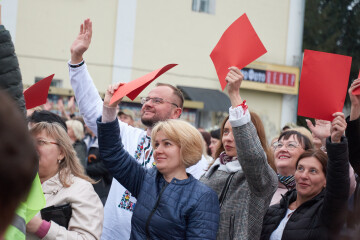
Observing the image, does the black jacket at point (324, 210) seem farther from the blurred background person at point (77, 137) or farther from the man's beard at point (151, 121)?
the blurred background person at point (77, 137)

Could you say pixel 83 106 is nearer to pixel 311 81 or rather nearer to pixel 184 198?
pixel 184 198

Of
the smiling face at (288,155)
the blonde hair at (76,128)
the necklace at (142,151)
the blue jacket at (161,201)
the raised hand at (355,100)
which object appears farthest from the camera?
the blonde hair at (76,128)

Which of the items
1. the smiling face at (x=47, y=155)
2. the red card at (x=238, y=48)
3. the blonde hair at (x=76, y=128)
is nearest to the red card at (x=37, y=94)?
the smiling face at (x=47, y=155)

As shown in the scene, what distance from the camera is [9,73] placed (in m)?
1.80

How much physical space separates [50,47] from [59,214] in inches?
456

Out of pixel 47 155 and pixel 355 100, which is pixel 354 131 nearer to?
pixel 355 100

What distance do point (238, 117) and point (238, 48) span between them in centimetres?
46

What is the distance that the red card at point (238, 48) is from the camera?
3.02 metres

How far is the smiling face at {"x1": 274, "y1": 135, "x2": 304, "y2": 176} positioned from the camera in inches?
157

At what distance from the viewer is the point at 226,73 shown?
10.0ft

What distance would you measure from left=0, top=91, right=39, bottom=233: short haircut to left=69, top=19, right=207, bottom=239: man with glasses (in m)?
2.32

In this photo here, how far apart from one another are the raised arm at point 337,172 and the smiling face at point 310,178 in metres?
0.36

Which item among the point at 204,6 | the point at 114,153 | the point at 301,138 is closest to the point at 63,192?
the point at 114,153

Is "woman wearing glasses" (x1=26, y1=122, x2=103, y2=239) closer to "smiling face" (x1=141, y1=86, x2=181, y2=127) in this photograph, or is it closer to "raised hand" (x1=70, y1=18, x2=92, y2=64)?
"raised hand" (x1=70, y1=18, x2=92, y2=64)
